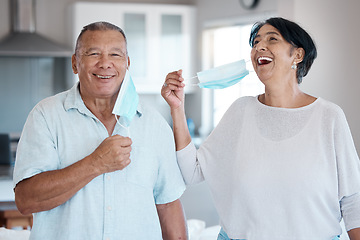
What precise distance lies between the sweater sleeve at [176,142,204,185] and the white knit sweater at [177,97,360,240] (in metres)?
0.15

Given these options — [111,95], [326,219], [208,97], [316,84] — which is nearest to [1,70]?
[208,97]

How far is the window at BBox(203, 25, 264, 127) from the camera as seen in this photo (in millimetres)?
5242

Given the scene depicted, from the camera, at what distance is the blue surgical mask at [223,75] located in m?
2.05

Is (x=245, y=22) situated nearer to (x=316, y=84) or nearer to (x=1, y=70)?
(x=316, y=84)

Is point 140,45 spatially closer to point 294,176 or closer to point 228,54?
point 228,54

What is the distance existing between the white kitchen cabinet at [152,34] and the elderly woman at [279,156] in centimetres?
385

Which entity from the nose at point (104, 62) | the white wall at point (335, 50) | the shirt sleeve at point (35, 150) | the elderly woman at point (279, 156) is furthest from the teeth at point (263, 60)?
the white wall at point (335, 50)

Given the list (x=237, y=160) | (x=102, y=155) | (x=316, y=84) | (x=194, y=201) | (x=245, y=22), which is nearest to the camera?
(x=102, y=155)

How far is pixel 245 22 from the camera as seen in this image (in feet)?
16.9

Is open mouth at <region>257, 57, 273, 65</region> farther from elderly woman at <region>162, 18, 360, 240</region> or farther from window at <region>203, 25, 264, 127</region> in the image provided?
window at <region>203, 25, 264, 127</region>

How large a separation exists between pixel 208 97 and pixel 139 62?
828mm

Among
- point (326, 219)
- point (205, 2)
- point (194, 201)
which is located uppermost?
point (205, 2)

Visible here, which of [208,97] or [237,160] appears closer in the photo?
[237,160]

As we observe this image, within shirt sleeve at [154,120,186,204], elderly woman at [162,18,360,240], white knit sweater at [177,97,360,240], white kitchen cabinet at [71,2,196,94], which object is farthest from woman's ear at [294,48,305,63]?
white kitchen cabinet at [71,2,196,94]
